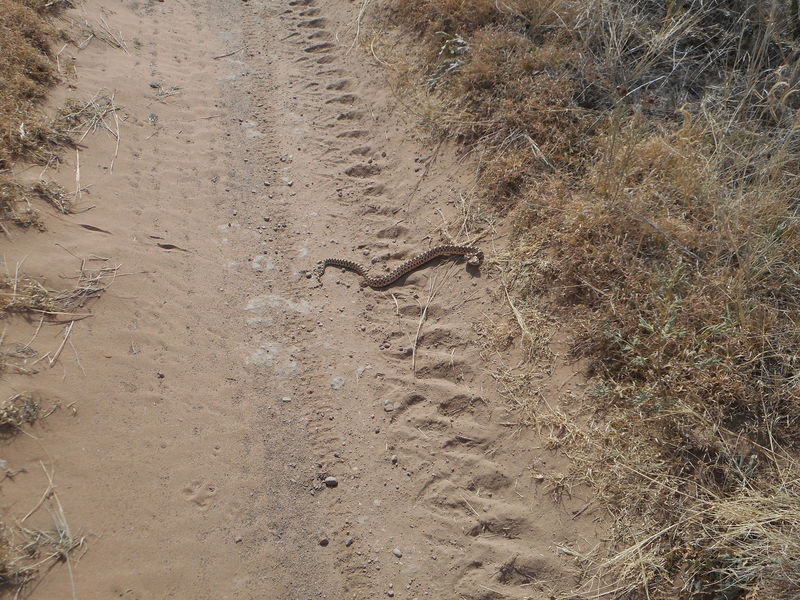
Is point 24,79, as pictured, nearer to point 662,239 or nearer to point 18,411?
point 18,411

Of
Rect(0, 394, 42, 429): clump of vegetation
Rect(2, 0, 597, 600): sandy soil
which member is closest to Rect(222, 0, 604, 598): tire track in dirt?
Rect(2, 0, 597, 600): sandy soil

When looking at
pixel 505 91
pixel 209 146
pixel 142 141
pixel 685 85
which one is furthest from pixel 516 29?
pixel 142 141

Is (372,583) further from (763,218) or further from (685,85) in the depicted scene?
(685,85)

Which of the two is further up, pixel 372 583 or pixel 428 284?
pixel 428 284

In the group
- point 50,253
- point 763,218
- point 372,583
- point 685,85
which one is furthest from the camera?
point 685,85

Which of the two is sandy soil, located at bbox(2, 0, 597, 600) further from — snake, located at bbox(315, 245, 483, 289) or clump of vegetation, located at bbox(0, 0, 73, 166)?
clump of vegetation, located at bbox(0, 0, 73, 166)

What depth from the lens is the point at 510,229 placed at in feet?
18.9

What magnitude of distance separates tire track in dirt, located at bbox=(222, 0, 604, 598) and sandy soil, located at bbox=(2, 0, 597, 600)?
2 cm

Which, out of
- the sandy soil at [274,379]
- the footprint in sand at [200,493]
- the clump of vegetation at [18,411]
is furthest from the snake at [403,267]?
the clump of vegetation at [18,411]

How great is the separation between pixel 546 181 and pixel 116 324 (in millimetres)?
4449

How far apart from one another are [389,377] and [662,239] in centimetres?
276

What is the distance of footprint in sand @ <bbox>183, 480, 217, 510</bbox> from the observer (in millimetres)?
4262

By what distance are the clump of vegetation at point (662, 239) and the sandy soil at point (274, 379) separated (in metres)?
0.48

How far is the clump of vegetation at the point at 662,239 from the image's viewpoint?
3.68m
